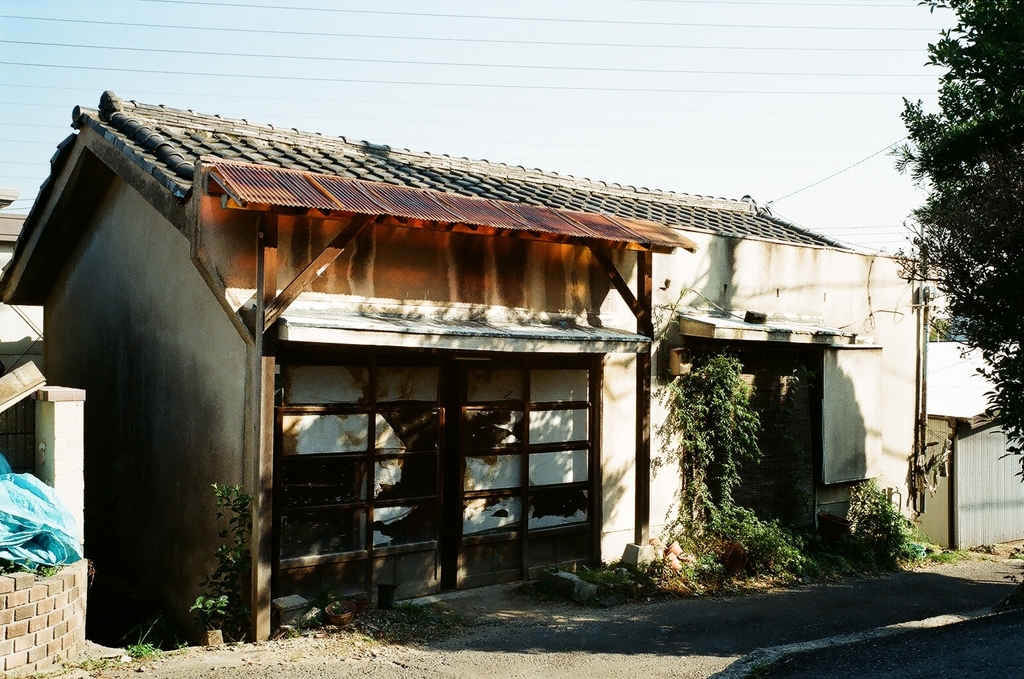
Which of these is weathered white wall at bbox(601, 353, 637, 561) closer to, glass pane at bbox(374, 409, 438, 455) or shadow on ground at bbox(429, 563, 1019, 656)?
shadow on ground at bbox(429, 563, 1019, 656)

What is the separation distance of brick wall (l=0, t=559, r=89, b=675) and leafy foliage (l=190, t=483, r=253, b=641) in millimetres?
926

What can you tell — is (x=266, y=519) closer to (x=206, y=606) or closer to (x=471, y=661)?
(x=206, y=606)

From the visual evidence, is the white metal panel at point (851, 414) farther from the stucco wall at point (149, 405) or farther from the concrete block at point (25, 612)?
the concrete block at point (25, 612)

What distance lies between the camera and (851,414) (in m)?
12.1

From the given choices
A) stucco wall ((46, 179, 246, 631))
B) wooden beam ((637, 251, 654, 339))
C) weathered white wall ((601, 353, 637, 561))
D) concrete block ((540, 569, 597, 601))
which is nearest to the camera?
stucco wall ((46, 179, 246, 631))

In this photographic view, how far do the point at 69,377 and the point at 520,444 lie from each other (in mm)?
6548

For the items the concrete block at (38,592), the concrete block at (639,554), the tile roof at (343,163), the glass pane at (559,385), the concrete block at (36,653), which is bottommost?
the concrete block at (639,554)

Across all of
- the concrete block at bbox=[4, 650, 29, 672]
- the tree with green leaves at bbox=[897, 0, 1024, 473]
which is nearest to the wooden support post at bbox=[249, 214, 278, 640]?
the concrete block at bbox=[4, 650, 29, 672]

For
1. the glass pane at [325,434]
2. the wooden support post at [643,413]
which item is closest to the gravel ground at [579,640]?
the wooden support post at [643,413]

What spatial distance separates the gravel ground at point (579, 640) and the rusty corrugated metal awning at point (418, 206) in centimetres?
355

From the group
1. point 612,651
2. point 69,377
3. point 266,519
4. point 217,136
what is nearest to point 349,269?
point 266,519

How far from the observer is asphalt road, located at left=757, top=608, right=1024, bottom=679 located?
6051mm

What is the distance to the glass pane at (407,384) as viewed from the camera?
8359 mm

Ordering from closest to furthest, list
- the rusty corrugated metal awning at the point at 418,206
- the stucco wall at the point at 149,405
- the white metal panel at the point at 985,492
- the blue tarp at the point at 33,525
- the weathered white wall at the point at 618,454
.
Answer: the blue tarp at the point at 33,525 → the rusty corrugated metal awning at the point at 418,206 → the stucco wall at the point at 149,405 → the weathered white wall at the point at 618,454 → the white metal panel at the point at 985,492
